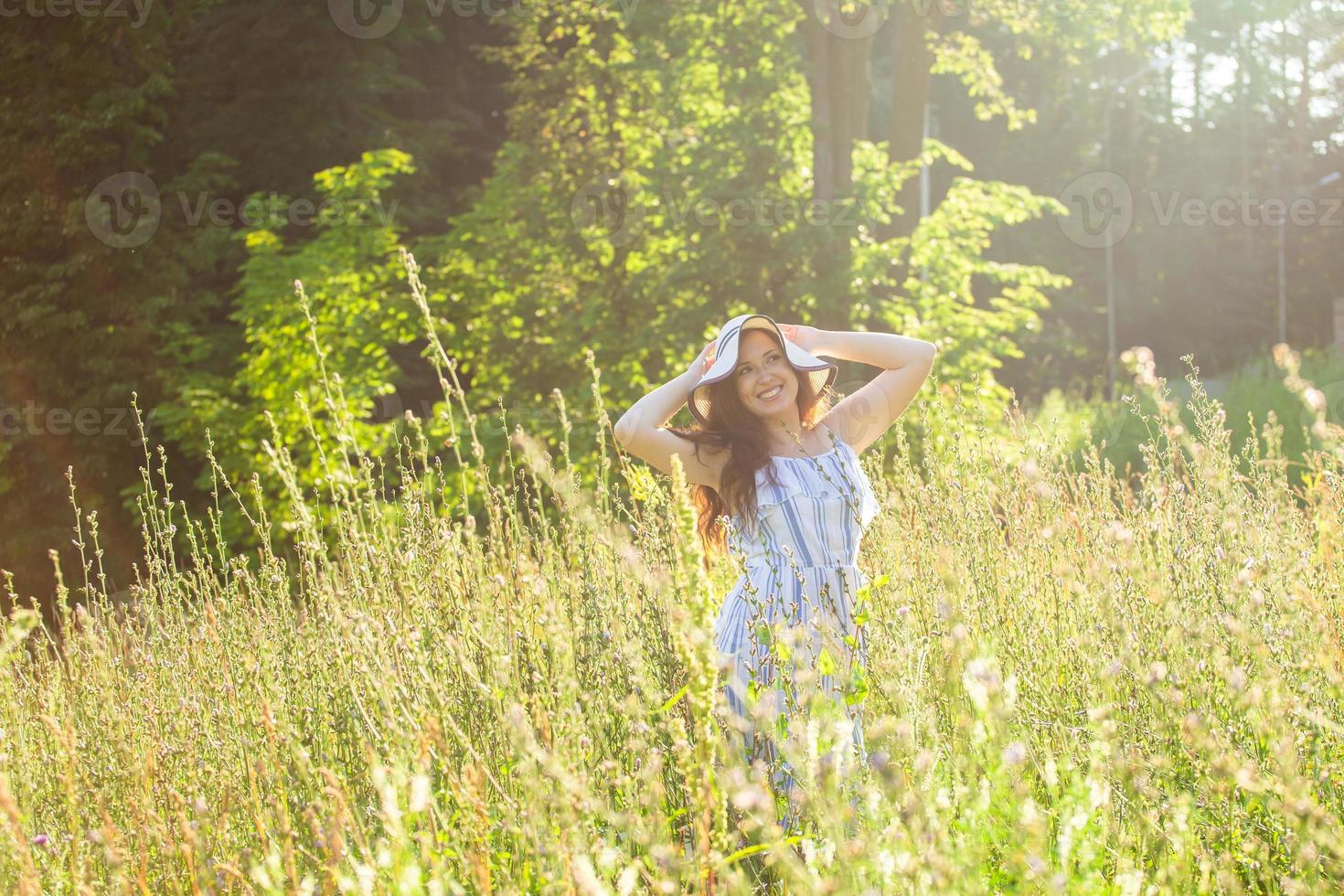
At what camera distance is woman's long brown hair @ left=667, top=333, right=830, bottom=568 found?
369cm

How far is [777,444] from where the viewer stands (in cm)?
389

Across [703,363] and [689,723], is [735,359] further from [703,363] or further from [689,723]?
[689,723]

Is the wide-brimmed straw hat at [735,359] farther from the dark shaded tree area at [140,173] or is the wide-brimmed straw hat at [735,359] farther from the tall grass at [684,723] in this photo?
the dark shaded tree area at [140,173]

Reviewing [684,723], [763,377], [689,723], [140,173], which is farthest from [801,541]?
[140,173]

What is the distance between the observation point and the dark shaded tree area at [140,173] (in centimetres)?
1431

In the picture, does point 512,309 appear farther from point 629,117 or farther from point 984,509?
point 984,509

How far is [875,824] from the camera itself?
1.66m

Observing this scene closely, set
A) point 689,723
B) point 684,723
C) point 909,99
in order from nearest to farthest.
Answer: point 684,723
point 689,723
point 909,99

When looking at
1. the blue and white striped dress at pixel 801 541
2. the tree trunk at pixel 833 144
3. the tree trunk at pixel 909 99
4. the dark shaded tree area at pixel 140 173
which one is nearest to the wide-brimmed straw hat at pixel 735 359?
the blue and white striped dress at pixel 801 541

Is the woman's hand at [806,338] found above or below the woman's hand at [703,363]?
above

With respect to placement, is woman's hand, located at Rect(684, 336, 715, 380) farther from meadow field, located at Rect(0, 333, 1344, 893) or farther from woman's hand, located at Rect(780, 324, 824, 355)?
meadow field, located at Rect(0, 333, 1344, 893)

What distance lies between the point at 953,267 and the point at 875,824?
30.7ft

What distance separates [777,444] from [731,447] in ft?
0.59

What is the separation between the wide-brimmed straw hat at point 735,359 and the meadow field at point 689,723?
1.66ft
